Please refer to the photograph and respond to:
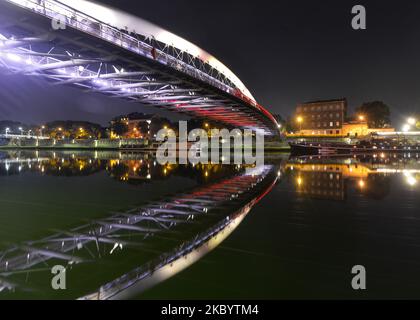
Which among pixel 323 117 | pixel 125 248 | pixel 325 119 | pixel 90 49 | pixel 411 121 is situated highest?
pixel 323 117

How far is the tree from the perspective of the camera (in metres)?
126

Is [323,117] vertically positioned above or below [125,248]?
above

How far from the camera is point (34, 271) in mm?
4508

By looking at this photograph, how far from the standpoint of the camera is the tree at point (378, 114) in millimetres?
126250

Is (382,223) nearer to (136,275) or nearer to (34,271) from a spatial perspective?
(136,275)

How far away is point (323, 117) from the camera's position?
438 feet

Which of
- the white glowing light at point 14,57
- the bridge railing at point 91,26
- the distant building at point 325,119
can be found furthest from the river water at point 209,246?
the distant building at point 325,119

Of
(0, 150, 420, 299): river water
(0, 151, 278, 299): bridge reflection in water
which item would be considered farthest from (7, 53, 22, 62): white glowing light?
(0, 151, 278, 299): bridge reflection in water

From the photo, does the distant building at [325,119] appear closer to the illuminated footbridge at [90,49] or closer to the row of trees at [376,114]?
the row of trees at [376,114]

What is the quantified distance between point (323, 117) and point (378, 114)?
1934 centimetres

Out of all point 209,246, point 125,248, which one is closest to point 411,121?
point 209,246

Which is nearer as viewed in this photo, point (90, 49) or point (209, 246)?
point (209, 246)

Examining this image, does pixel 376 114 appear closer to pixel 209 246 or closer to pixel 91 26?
pixel 91 26

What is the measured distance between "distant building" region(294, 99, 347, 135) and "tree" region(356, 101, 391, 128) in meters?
9.01
